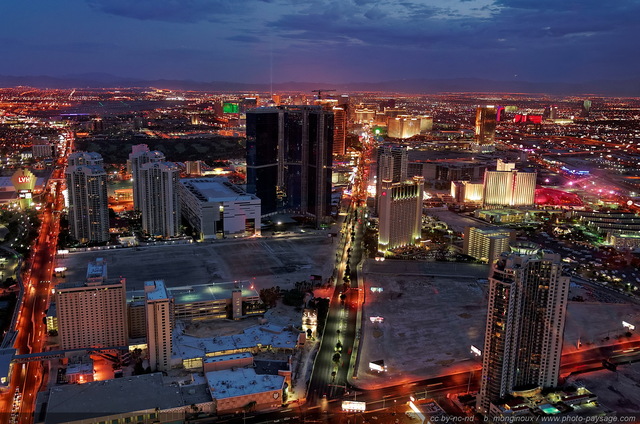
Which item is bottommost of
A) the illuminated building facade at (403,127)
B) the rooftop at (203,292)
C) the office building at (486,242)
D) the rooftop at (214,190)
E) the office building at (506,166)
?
the rooftop at (203,292)

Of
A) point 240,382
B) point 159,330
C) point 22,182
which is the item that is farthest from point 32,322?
point 22,182

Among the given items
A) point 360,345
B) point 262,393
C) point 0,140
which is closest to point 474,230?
point 360,345

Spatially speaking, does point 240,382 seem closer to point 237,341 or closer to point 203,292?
point 237,341

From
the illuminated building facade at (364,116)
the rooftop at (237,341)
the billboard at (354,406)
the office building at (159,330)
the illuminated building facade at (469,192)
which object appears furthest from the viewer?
the illuminated building facade at (364,116)

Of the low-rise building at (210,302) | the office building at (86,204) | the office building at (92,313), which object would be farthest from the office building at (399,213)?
the office building at (92,313)

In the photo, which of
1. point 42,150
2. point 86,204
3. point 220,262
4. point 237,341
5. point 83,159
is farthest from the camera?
point 42,150

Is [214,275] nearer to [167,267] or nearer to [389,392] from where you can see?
[167,267]

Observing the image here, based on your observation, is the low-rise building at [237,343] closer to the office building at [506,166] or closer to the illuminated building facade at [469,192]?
the illuminated building facade at [469,192]
